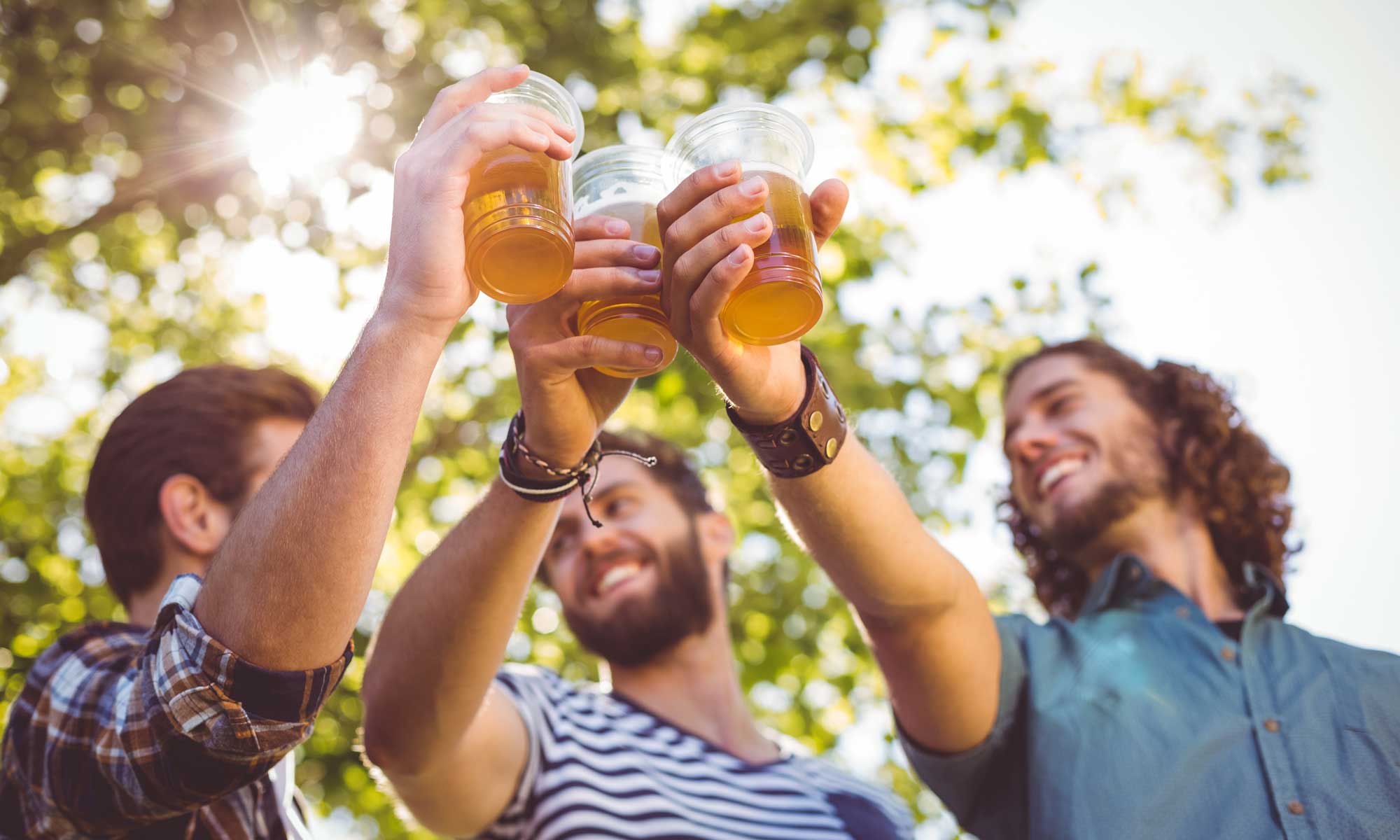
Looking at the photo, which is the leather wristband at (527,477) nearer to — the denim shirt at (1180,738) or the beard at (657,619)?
the denim shirt at (1180,738)

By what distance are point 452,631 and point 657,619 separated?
1.31 m

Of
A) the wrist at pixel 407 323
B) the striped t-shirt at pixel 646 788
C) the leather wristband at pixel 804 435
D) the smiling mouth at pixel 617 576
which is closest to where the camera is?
the wrist at pixel 407 323

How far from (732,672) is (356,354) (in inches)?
92.8

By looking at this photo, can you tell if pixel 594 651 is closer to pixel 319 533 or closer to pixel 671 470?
pixel 671 470

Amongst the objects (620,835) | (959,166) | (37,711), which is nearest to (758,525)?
(959,166)

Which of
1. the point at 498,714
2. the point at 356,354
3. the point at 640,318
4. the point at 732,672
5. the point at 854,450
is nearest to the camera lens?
the point at 356,354

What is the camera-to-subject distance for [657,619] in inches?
128

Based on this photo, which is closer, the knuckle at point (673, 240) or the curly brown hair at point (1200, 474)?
the knuckle at point (673, 240)

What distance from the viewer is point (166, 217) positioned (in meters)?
6.09

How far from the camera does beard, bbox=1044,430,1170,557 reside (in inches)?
120

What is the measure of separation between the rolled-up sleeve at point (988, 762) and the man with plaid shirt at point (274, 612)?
1.49 m

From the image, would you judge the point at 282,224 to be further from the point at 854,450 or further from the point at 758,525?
the point at 854,450

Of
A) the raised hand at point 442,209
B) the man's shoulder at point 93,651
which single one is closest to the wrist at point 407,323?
the raised hand at point 442,209

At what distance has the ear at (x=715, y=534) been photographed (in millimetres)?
3682
